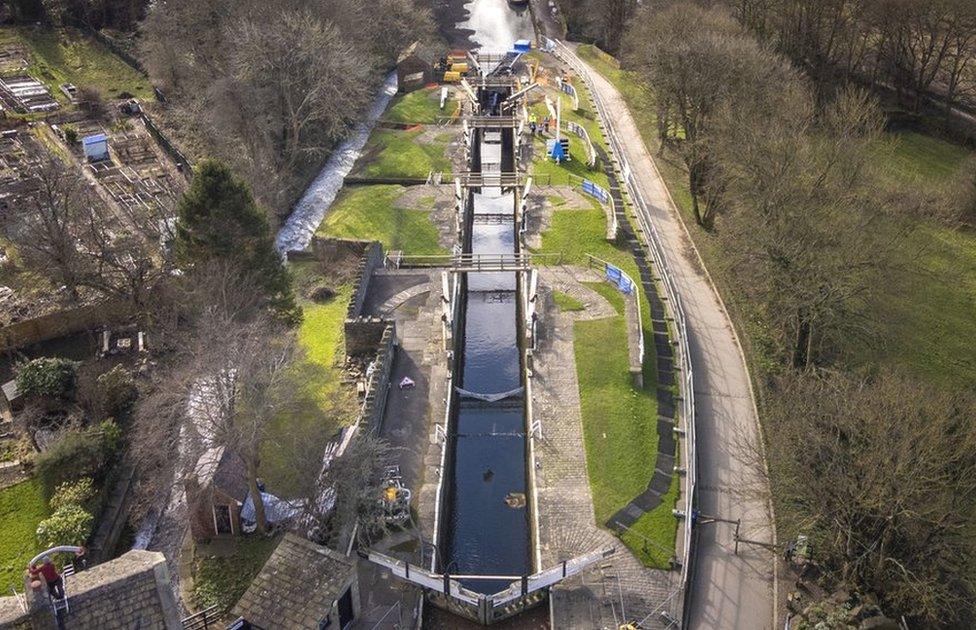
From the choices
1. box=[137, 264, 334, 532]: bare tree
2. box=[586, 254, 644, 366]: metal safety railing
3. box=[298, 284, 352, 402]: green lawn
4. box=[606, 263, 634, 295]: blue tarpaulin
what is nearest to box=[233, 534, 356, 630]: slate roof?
box=[137, 264, 334, 532]: bare tree

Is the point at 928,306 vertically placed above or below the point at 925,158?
below

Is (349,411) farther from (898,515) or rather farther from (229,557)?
(898,515)

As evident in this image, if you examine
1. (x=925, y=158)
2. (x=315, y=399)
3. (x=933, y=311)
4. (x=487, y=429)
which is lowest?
(x=487, y=429)

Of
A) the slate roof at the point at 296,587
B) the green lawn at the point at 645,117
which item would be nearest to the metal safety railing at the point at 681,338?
the green lawn at the point at 645,117

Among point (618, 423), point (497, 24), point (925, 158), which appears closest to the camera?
point (618, 423)

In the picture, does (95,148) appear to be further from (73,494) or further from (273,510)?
(273,510)

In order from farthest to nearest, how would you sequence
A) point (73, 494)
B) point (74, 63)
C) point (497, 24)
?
point (497, 24), point (74, 63), point (73, 494)

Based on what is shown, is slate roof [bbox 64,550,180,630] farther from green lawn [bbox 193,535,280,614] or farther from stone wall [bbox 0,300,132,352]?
stone wall [bbox 0,300,132,352]

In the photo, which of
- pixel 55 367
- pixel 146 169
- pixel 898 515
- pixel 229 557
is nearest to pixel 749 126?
pixel 898 515

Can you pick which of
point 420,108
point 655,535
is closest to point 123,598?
point 655,535

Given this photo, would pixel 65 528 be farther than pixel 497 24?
No
